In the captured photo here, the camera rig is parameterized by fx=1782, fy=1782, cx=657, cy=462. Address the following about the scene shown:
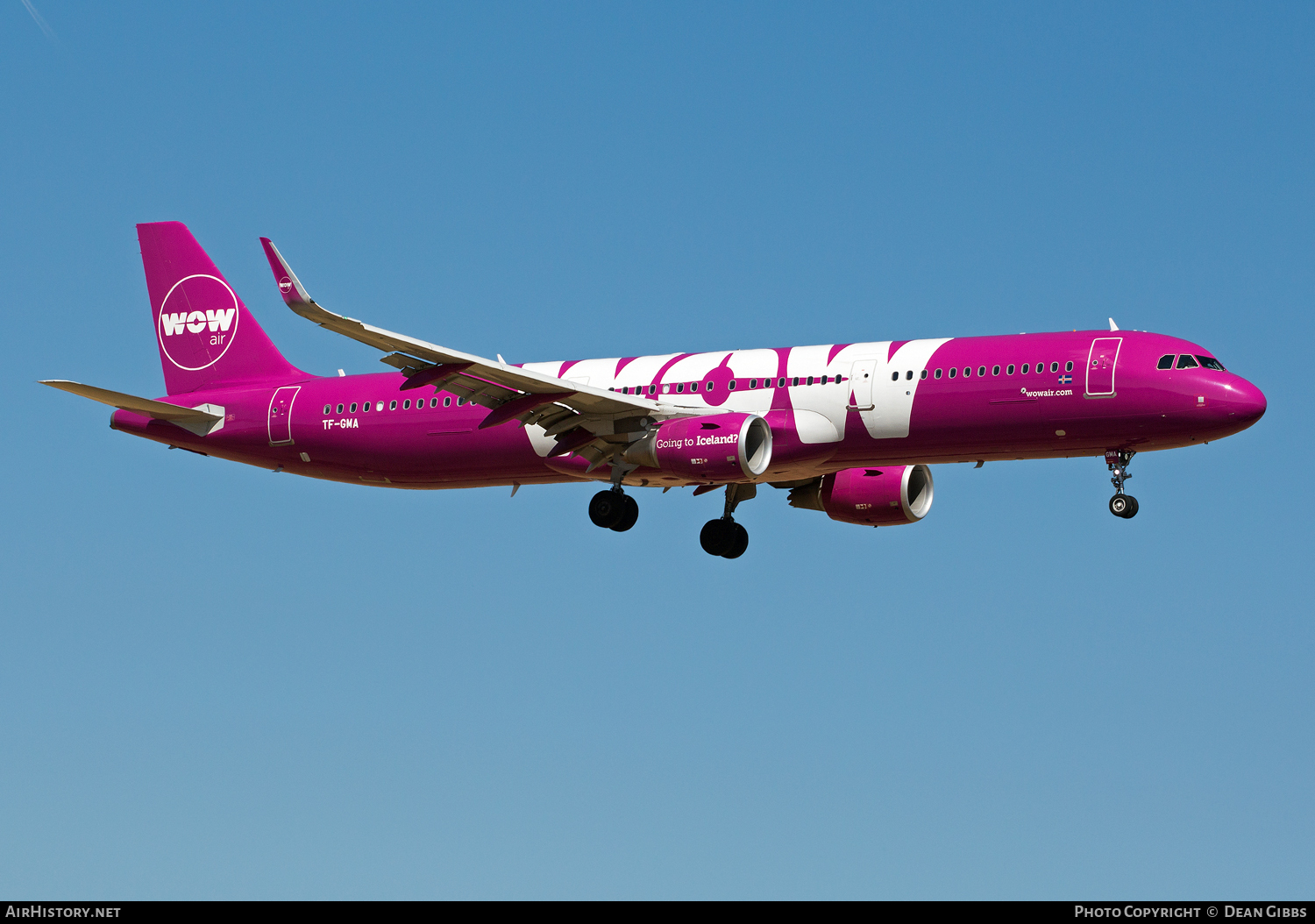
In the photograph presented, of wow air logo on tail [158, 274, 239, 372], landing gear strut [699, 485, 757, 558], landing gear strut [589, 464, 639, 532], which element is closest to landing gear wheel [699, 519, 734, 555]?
landing gear strut [699, 485, 757, 558]

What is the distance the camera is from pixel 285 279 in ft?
129

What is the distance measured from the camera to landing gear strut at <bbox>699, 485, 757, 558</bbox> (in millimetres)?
50844

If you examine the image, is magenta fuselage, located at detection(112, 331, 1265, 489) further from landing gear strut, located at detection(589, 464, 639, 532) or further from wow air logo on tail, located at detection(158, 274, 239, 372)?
wow air logo on tail, located at detection(158, 274, 239, 372)

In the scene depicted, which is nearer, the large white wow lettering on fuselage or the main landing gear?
the large white wow lettering on fuselage

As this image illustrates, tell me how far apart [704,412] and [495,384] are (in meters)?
5.50

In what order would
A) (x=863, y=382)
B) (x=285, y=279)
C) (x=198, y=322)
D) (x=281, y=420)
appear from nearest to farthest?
(x=285, y=279)
(x=863, y=382)
(x=281, y=420)
(x=198, y=322)

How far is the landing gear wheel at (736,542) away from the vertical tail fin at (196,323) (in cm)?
1393

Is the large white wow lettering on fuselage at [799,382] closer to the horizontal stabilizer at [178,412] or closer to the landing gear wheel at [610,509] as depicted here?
the landing gear wheel at [610,509]

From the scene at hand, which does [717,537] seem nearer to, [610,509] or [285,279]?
[610,509]

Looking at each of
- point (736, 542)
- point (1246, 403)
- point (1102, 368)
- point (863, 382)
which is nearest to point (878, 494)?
point (736, 542)

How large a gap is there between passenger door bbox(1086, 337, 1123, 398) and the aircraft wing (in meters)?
10.2

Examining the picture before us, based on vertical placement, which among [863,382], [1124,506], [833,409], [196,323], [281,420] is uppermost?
[196,323]

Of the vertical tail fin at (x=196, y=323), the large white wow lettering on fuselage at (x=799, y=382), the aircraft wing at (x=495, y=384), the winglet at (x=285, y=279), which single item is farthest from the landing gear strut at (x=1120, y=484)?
the vertical tail fin at (x=196, y=323)

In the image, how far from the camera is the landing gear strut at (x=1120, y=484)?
42.7 m
